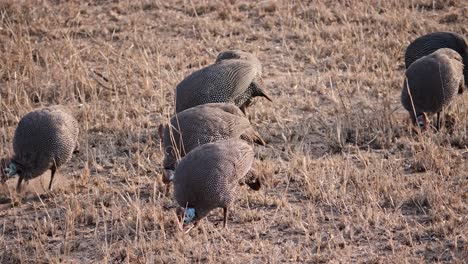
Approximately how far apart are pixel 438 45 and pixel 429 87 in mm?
854

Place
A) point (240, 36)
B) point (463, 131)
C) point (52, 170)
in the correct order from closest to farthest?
point (52, 170)
point (463, 131)
point (240, 36)

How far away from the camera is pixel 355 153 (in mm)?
5328

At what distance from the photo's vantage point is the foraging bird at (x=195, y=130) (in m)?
4.66

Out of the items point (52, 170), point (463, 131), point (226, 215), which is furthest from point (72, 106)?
point (463, 131)

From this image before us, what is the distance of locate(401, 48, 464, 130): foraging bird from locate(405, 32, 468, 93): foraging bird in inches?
23.9

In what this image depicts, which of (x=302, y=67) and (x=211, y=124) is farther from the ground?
(x=211, y=124)

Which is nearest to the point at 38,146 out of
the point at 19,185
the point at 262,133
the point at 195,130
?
the point at 19,185

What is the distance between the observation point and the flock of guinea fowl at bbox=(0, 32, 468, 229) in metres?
4.18

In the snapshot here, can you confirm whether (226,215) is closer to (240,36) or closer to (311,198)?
(311,198)

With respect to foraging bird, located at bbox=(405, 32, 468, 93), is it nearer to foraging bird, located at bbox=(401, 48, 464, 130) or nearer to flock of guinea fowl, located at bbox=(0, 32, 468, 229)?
flock of guinea fowl, located at bbox=(0, 32, 468, 229)

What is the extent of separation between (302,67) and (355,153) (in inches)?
69.3

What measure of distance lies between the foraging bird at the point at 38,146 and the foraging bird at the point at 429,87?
2261 millimetres

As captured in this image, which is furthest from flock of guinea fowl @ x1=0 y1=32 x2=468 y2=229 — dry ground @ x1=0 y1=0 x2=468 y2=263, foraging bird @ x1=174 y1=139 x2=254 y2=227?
dry ground @ x1=0 y1=0 x2=468 y2=263

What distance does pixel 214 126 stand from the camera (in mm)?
4699
